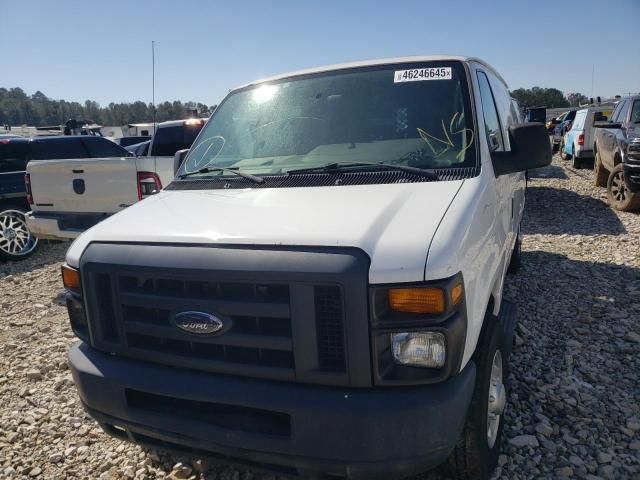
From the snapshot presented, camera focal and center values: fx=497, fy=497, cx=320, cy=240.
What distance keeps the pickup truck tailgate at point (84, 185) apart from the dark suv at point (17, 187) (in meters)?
1.74

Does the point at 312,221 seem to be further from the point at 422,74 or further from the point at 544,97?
the point at 544,97

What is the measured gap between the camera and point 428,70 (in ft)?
9.97

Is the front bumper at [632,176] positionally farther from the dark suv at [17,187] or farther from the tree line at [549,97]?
the tree line at [549,97]

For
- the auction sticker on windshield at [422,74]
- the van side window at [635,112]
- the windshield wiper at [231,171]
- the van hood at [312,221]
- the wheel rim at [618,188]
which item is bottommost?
the wheel rim at [618,188]

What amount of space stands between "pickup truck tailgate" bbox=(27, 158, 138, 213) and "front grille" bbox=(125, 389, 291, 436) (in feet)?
12.7

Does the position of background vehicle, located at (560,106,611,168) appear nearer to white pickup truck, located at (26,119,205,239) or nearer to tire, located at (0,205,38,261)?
white pickup truck, located at (26,119,205,239)

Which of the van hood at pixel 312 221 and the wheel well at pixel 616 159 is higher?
the van hood at pixel 312 221

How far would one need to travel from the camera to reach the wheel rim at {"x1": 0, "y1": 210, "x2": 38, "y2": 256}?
7.82m

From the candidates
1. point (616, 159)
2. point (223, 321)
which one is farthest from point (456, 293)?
point (616, 159)

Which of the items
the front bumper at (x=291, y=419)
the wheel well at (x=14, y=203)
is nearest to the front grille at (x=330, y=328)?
the front bumper at (x=291, y=419)

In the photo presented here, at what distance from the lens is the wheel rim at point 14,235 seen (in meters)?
7.82

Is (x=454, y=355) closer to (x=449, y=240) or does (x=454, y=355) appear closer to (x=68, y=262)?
(x=449, y=240)

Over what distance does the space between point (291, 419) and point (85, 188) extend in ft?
16.8

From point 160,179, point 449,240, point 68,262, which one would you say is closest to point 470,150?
point 449,240
